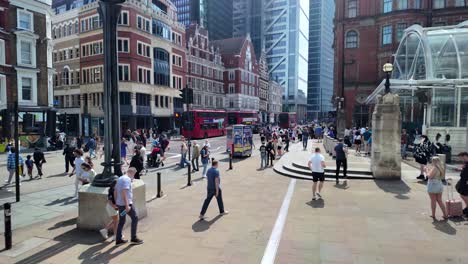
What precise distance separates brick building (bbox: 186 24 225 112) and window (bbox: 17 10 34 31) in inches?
1142

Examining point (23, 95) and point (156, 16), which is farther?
point (156, 16)

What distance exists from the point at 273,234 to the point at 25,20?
102 ft

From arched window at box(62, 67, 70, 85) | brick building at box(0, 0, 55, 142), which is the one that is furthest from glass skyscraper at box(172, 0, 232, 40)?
brick building at box(0, 0, 55, 142)

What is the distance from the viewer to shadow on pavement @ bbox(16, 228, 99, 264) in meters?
6.10

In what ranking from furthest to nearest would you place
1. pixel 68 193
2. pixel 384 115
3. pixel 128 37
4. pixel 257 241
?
pixel 128 37 < pixel 384 115 < pixel 68 193 < pixel 257 241

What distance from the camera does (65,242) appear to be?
6.87m

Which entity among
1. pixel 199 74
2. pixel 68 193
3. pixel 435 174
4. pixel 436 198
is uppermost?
pixel 199 74

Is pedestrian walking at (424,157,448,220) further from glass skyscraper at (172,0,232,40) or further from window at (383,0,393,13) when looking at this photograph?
glass skyscraper at (172,0,232,40)

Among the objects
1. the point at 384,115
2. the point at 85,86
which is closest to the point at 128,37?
the point at 85,86

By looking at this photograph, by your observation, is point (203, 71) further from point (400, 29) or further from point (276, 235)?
point (276, 235)

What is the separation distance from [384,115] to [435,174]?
5.68 metres

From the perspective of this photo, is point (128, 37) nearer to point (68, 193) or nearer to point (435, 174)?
point (68, 193)

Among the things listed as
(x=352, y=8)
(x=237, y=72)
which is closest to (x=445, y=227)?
(x=352, y=8)

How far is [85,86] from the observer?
43969 mm
